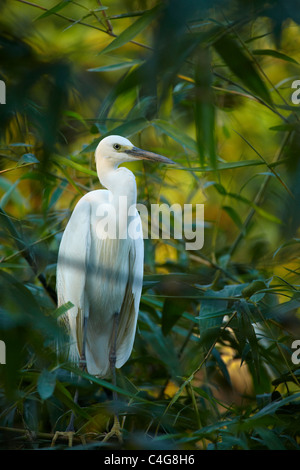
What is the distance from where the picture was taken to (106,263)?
4.41 feet

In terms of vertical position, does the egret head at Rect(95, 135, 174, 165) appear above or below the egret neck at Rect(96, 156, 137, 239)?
above

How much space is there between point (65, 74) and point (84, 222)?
749 millimetres

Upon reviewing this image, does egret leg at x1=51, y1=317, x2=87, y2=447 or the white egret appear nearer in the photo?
egret leg at x1=51, y1=317, x2=87, y2=447

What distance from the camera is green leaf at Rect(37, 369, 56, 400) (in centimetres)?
70

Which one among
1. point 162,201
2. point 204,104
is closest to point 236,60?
point 204,104

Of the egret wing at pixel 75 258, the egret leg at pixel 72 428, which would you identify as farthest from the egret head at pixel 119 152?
the egret leg at pixel 72 428

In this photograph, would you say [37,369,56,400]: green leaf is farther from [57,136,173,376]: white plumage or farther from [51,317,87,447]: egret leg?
[57,136,173,376]: white plumage

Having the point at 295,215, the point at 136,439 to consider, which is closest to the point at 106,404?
the point at 136,439

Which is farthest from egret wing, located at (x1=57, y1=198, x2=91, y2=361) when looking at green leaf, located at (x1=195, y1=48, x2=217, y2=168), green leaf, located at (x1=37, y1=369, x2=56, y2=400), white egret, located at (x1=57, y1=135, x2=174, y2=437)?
green leaf, located at (x1=195, y1=48, x2=217, y2=168)

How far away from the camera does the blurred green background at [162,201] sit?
A: 558mm

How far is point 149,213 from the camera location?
5.14 ft

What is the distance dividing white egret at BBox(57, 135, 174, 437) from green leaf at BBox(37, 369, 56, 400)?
0.46m

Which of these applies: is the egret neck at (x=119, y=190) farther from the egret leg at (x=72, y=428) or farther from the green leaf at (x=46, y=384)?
the green leaf at (x=46, y=384)

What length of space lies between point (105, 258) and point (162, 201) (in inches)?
16.6
